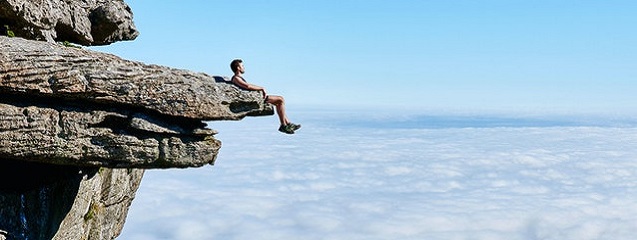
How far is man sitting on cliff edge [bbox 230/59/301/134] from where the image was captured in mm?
21266

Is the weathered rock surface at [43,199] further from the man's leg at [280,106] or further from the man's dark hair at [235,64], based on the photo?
the man's leg at [280,106]

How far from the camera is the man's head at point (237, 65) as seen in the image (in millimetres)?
21164

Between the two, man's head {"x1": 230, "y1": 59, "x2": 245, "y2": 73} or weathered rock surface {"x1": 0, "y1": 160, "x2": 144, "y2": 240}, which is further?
weathered rock surface {"x1": 0, "y1": 160, "x2": 144, "y2": 240}

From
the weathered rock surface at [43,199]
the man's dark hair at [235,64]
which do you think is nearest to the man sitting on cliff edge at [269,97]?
the man's dark hair at [235,64]

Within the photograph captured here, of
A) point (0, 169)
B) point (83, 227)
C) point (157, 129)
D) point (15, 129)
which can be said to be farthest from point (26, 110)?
point (83, 227)

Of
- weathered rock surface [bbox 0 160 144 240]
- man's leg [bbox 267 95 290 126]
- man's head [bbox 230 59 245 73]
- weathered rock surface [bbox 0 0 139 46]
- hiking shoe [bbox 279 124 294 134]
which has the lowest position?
weathered rock surface [bbox 0 160 144 240]

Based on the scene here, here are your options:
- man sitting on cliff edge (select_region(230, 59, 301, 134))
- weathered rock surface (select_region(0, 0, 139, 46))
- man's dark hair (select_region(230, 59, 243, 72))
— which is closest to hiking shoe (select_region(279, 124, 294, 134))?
man sitting on cliff edge (select_region(230, 59, 301, 134))

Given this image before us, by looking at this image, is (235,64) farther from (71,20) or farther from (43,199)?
(71,20)

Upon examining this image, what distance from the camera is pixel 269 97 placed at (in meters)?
21.7

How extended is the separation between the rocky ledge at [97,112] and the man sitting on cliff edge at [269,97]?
24 cm

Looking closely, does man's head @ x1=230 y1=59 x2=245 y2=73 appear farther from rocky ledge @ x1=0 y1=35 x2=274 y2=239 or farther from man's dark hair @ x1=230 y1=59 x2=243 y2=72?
rocky ledge @ x1=0 y1=35 x2=274 y2=239

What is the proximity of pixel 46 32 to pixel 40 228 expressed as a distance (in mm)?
7653

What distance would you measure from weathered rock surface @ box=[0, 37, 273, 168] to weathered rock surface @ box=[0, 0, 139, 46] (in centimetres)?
378

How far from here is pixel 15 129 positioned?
18.8 m
